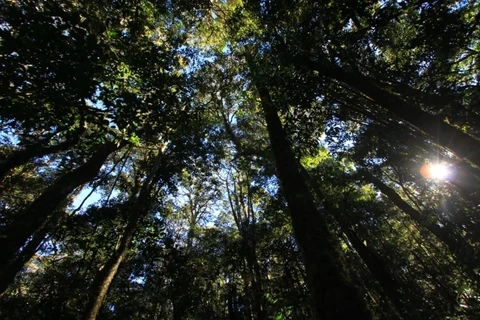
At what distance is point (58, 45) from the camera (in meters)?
3.38

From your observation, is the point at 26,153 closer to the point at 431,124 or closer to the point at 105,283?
the point at 105,283

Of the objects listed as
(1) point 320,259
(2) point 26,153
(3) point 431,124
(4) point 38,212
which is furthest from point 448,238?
(4) point 38,212

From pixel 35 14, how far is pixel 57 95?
1.09m

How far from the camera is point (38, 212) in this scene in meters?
6.27

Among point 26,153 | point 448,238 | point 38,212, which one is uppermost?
point 38,212

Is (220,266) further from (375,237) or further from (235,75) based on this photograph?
(375,237)

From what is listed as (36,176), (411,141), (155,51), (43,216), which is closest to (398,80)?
(411,141)

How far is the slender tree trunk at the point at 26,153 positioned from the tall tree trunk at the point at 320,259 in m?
3.83

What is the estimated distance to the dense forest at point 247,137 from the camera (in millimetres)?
3660

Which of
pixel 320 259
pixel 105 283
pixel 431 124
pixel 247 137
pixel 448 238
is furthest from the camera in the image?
pixel 247 137

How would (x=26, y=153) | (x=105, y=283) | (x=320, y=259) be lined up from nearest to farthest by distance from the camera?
(x=320, y=259) < (x=26, y=153) < (x=105, y=283)

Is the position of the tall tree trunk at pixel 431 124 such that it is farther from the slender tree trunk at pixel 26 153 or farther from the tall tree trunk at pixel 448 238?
Result: the slender tree trunk at pixel 26 153

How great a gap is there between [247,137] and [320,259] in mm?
Result: 13922

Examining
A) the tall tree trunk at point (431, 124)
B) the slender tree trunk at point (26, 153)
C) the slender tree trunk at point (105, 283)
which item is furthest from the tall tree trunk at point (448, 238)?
the slender tree trunk at point (26, 153)
